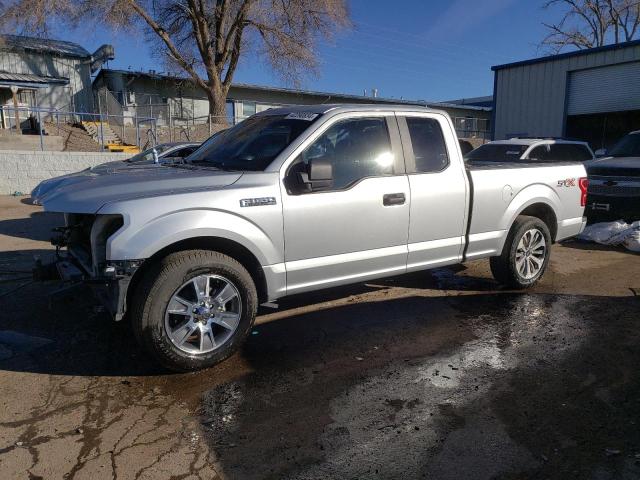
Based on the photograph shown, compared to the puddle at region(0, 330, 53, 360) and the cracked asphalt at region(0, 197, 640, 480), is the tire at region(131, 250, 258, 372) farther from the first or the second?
the puddle at region(0, 330, 53, 360)

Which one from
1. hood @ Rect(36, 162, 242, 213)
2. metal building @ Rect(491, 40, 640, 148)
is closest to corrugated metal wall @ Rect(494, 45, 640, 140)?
metal building @ Rect(491, 40, 640, 148)

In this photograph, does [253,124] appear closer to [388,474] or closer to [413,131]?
[413,131]

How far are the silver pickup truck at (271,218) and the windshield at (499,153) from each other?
4.68m

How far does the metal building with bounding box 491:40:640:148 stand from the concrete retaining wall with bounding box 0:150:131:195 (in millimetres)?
15569

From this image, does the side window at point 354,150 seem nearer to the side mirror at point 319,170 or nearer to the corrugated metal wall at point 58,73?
the side mirror at point 319,170

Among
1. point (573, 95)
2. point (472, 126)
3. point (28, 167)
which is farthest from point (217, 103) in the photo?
point (472, 126)

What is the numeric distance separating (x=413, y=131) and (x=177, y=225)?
2.44 meters

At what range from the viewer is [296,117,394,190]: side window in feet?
13.7

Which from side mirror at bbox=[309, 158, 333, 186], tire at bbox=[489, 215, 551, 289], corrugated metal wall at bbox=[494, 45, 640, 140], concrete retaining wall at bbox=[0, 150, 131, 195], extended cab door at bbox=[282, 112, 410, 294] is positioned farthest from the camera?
corrugated metal wall at bbox=[494, 45, 640, 140]

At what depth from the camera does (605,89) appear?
19156mm

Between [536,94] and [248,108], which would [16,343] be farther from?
[248,108]

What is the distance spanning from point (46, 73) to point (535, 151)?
27.4 metres

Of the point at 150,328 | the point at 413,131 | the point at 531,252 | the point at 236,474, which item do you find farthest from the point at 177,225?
the point at 531,252

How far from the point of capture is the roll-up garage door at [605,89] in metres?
18.5
